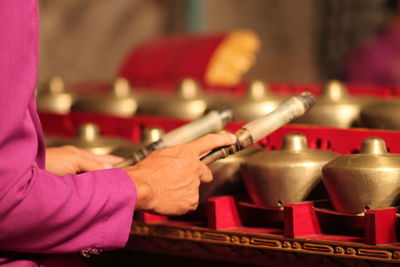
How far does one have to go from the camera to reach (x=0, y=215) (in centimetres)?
78

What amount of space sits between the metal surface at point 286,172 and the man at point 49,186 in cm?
8

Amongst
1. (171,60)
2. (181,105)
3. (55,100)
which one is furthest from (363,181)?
(171,60)

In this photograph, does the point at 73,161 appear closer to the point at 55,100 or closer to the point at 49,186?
the point at 49,186

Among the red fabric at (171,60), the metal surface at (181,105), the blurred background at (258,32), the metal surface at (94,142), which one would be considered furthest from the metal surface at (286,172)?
the blurred background at (258,32)

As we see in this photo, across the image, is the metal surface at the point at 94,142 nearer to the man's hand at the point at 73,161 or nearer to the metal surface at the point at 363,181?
the man's hand at the point at 73,161

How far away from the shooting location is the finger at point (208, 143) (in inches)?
36.7

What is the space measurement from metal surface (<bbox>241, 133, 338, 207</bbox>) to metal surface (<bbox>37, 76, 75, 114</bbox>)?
87cm

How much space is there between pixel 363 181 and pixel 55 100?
41.8 inches

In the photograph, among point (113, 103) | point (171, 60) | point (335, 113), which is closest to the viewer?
point (335, 113)

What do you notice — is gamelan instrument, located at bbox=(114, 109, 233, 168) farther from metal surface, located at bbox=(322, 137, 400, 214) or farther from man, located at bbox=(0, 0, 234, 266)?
metal surface, located at bbox=(322, 137, 400, 214)

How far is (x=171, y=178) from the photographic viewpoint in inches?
35.0

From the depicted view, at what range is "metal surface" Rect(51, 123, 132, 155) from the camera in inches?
48.7

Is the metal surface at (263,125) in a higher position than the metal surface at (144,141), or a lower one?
higher

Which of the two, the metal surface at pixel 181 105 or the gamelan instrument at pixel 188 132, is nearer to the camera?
the gamelan instrument at pixel 188 132
